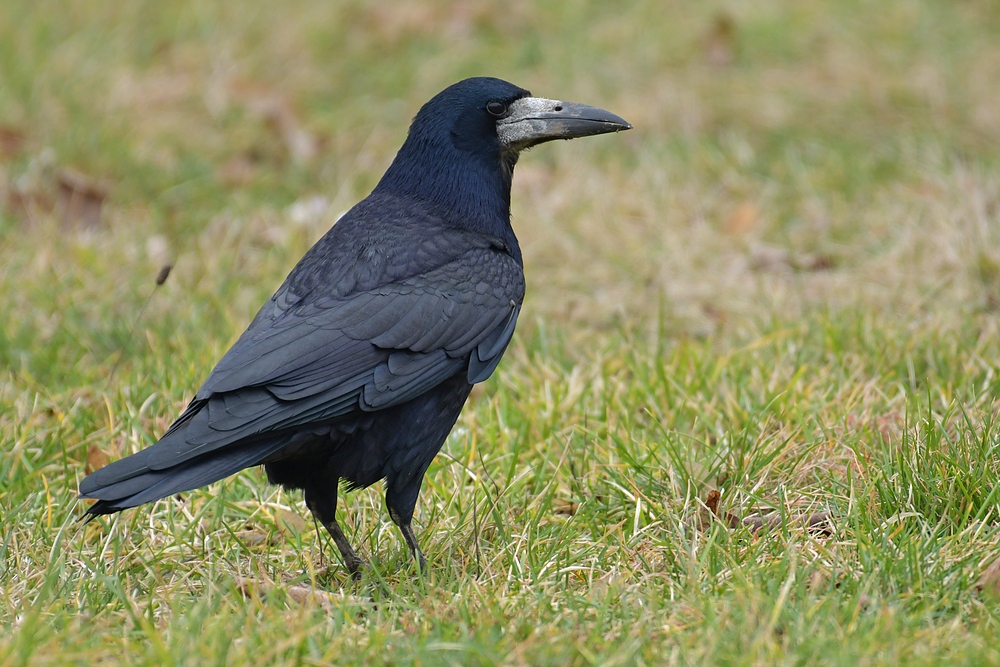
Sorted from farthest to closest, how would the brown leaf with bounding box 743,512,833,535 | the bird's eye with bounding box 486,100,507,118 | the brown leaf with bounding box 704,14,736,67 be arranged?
the brown leaf with bounding box 704,14,736,67 < the bird's eye with bounding box 486,100,507,118 < the brown leaf with bounding box 743,512,833,535

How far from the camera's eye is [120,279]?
499cm

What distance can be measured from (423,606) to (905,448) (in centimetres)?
134

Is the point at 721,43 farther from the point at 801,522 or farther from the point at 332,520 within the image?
the point at 332,520

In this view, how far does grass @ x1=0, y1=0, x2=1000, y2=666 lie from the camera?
106 inches

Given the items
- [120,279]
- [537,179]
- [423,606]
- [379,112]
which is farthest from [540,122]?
[379,112]

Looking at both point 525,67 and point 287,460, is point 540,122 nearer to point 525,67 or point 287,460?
point 287,460

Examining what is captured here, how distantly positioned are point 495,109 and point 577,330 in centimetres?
131

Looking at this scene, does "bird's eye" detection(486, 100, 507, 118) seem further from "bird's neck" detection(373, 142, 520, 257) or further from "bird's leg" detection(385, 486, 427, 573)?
"bird's leg" detection(385, 486, 427, 573)

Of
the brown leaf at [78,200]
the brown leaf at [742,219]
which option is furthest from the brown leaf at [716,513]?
the brown leaf at [78,200]

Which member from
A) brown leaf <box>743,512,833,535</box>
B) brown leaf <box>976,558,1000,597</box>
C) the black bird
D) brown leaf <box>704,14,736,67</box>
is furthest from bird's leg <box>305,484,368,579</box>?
brown leaf <box>704,14,736,67</box>

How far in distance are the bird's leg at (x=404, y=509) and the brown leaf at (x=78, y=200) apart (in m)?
3.08

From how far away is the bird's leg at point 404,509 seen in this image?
319 centimetres

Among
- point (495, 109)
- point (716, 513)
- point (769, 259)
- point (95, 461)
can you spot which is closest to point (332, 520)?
point (95, 461)

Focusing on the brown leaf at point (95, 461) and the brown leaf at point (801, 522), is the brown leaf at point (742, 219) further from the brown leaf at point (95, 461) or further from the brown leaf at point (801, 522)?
the brown leaf at point (95, 461)
